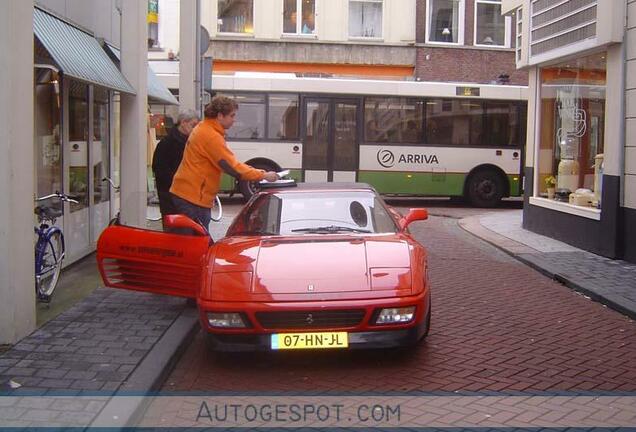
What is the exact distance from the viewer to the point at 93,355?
5941 millimetres

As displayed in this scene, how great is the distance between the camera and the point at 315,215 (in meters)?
7.00

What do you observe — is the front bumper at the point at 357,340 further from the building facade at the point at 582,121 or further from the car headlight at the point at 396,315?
the building facade at the point at 582,121

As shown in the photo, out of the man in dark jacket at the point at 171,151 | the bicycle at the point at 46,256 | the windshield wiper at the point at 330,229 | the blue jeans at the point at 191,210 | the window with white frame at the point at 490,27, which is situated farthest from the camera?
the window with white frame at the point at 490,27

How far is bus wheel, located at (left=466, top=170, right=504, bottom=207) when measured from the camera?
779 inches

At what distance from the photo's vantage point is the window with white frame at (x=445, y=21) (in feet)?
98.7

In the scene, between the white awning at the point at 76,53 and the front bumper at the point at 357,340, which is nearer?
the front bumper at the point at 357,340

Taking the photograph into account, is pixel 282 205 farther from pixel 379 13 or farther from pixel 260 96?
pixel 379 13

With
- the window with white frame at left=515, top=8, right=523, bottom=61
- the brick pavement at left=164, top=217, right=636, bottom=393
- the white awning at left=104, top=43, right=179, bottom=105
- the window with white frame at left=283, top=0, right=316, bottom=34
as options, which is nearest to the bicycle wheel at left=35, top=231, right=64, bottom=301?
the brick pavement at left=164, top=217, right=636, bottom=393

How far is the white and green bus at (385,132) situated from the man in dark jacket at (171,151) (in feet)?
33.9

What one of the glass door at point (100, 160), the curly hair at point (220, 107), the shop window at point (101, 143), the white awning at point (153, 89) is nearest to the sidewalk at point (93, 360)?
the curly hair at point (220, 107)

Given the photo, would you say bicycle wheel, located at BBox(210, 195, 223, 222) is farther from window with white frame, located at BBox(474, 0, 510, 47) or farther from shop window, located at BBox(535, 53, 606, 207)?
window with white frame, located at BBox(474, 0, 510, 47)

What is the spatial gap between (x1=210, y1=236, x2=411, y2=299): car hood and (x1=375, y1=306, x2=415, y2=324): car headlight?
0.15 metres

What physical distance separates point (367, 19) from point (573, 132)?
59.7 ft

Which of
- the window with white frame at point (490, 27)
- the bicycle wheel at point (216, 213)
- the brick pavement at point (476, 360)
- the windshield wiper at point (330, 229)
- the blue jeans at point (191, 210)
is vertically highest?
the window with white frame at point (490, 27)
